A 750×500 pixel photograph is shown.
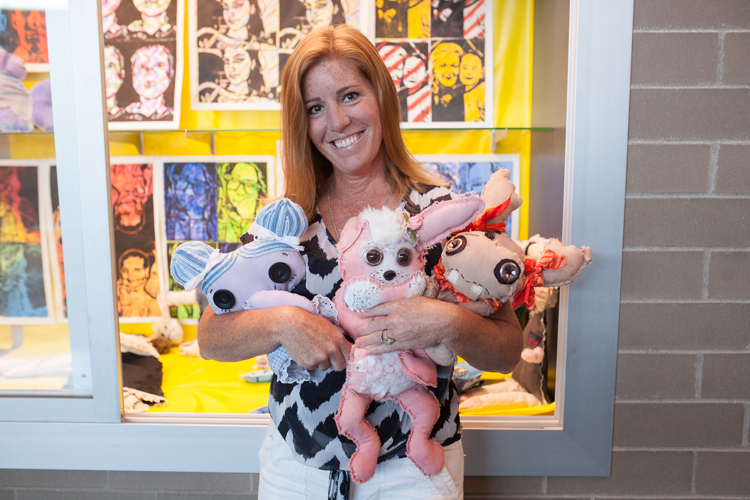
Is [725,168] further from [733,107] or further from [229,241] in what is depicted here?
[229,241]

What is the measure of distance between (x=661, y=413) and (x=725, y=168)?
0.67 metres

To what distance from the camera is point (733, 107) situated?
1293mm

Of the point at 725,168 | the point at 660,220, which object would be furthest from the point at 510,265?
the point at 725,168

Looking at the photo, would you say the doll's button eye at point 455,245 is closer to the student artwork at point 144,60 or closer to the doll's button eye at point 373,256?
the doll's button eye at point 373,256

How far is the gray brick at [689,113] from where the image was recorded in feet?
4.22

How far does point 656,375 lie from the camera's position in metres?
1.37

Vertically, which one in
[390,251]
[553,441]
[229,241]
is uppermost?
[390,251]

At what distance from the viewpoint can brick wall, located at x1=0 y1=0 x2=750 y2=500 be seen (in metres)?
1.28

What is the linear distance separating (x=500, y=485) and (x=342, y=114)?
3.66 feet

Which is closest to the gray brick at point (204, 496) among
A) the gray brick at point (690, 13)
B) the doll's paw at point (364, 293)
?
the doll's paw at point (364, 293)

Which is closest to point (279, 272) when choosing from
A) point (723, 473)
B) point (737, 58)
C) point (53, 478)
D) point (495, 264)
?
point (495, 264)

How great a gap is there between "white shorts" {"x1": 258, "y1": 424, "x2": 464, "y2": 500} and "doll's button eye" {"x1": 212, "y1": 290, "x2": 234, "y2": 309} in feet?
1.10

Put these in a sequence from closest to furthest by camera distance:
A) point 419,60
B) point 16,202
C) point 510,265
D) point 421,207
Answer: point 510,265 < point 421,207 < point 16,202 < point 419,60

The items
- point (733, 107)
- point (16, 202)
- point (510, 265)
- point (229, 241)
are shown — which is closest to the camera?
point (510, 265)
